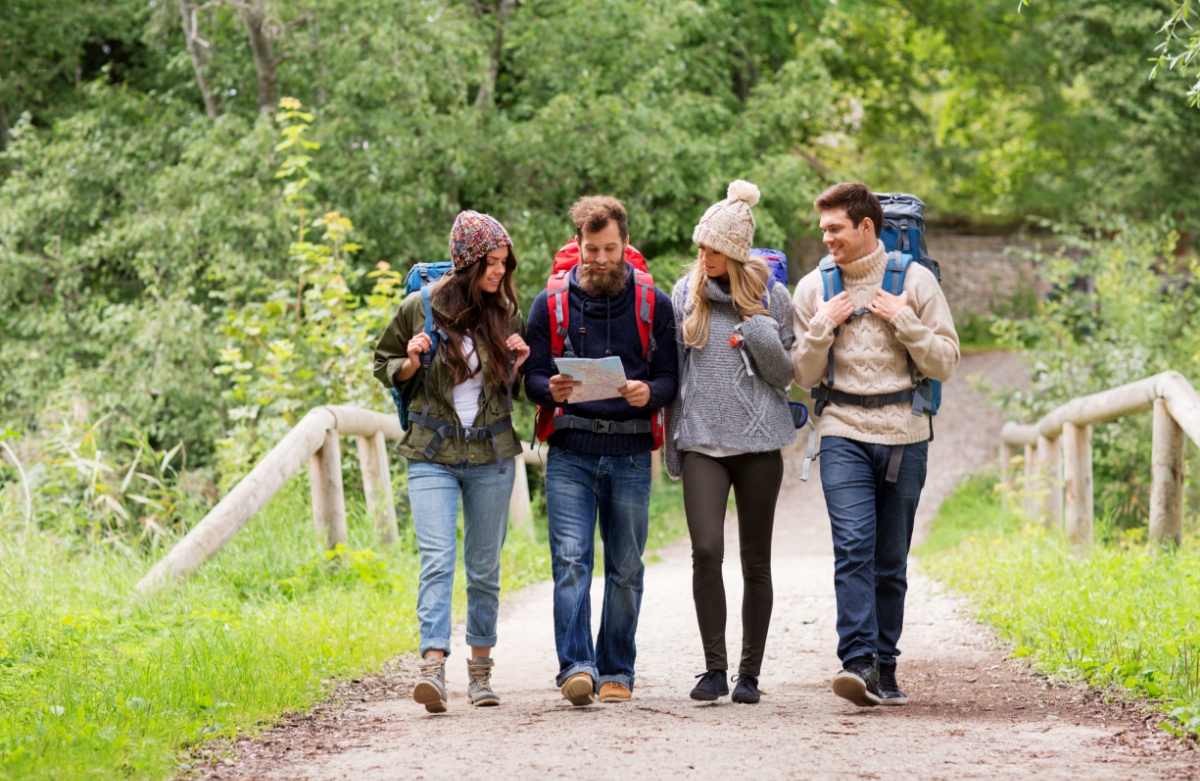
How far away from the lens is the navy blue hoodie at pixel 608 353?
4598 mm

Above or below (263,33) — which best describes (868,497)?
below

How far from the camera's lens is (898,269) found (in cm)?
463

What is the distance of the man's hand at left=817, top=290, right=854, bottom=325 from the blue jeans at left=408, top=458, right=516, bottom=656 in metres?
1.35

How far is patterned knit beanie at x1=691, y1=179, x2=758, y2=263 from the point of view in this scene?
14.8ft

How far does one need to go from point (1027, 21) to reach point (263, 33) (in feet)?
53.5

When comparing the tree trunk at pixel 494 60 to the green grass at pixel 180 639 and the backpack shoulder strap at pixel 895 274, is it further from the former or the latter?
the backpack shoulder strap at pixel 895 274

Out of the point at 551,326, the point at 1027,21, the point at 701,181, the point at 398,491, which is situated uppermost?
the point at 1027,21

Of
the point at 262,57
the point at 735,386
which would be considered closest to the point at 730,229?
the point at 735,386

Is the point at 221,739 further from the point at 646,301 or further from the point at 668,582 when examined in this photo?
the point at 668,582

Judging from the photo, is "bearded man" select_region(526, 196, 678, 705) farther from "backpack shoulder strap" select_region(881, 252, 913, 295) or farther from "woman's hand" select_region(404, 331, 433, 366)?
"backpack shoulder strap" select_region(881, 252, 913, 295)

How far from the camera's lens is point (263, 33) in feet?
41.2

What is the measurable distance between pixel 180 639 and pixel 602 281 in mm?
2241

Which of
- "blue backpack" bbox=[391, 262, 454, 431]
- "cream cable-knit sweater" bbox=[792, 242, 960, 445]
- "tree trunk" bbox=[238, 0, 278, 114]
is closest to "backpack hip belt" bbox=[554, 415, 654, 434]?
"blue backpack" bbox=[391, 262, 454, 431]

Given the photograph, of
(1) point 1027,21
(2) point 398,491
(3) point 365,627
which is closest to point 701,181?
(2) point 398,491
